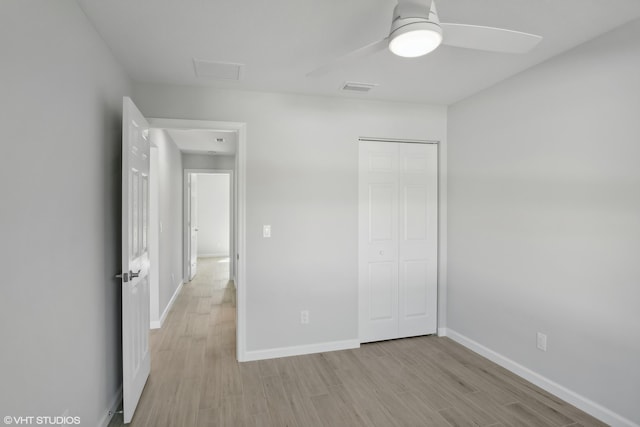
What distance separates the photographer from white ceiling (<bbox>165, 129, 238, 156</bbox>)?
448cm

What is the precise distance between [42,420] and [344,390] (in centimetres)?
185

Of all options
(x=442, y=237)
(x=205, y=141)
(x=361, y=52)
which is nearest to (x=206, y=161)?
(x=205, y=141)

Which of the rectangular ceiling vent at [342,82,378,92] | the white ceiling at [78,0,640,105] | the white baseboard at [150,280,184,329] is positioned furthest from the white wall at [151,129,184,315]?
the rectangular ceiling vent at [342,82,378,92]

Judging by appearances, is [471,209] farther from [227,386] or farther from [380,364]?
[227,386]

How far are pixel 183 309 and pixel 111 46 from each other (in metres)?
3.44

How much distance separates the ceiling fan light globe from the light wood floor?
2179 mm

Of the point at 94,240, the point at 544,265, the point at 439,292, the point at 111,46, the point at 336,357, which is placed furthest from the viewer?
the point at 439,292

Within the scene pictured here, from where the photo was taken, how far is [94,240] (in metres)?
2.01

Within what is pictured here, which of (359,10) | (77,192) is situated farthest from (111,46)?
(359,10)

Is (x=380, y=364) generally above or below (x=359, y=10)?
below

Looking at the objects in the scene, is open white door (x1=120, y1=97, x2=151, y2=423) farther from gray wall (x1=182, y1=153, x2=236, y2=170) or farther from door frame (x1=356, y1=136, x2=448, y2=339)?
gray wall (x1=182, y1=153, x2=236, y2=170)

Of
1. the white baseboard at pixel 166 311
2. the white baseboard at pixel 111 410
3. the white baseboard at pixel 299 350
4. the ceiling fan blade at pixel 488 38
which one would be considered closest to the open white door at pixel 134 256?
the white baseboard at pixel 111 410

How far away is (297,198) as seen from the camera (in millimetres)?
3258

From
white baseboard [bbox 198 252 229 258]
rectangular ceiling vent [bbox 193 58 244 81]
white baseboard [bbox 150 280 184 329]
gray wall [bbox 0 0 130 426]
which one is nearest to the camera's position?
gray wall [bbox 0 0 130 426]
